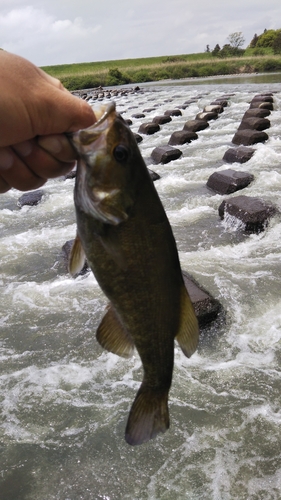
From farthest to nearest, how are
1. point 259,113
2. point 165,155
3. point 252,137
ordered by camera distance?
point 259,113
point 252,137
point 165,155

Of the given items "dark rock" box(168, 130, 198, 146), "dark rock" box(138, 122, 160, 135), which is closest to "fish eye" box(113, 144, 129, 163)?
"dark rock" box(168, 130, 198, 146)

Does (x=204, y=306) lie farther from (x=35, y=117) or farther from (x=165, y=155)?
(x=165, y=155)

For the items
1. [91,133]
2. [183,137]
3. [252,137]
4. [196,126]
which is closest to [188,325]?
[91,133]

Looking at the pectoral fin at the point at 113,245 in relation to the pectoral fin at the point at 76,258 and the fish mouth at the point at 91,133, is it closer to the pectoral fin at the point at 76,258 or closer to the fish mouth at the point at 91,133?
the pectoral fin at the point at 76,258

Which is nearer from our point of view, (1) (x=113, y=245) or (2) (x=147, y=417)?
(1) (x=113, y=245)

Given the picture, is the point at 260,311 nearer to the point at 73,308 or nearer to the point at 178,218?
the point at 73,308

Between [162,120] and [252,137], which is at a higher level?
[162,120]

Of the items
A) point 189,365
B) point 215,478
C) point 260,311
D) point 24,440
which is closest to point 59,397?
point 24,440
